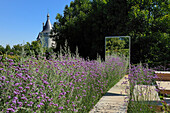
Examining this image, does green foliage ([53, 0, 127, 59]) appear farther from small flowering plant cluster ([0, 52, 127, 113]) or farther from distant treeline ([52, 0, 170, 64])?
small flowering plant cluster ([0, 52, 127, 113])

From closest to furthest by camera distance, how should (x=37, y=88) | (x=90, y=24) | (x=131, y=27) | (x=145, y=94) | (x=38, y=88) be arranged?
(x=37, y=88) < (x=38, y=88) < (x=145, y=94) < (x=131, y=27) < (x=90, y=24)

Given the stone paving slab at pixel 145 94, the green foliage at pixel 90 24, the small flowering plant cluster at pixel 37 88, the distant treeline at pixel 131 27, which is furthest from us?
the green foliage at pixel 90 24

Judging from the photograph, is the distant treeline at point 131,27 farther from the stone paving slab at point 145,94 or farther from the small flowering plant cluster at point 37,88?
the stone paving slab at point 145,94

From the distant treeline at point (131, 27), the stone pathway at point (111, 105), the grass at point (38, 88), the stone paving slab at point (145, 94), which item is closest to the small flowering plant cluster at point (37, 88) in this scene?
the grass at point (38, 88)

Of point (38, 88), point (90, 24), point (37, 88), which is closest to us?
point (37, 88)

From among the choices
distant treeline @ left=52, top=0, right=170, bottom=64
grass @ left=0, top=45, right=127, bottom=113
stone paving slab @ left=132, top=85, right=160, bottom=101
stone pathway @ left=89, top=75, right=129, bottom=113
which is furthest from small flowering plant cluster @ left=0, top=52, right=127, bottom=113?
distant treeline @ left=52, top=0, right=170, bottom=64

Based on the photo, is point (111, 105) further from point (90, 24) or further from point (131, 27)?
point (90, 24)

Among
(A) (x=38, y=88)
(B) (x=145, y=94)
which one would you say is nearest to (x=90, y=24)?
(B) (x=145, y=94)

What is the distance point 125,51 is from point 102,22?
210 inches

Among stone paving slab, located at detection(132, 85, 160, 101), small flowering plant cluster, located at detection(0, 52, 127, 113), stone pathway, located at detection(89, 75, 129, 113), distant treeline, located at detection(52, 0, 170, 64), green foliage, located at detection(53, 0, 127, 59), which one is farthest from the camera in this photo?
green foliage, located at detection(53, 0, 127, 59)

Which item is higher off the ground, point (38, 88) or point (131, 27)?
point (131, 27)

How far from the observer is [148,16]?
1382cm

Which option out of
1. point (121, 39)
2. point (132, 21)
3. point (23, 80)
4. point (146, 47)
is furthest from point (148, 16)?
point (23, 80)

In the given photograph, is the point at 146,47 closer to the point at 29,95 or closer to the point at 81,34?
the point at 81,34
